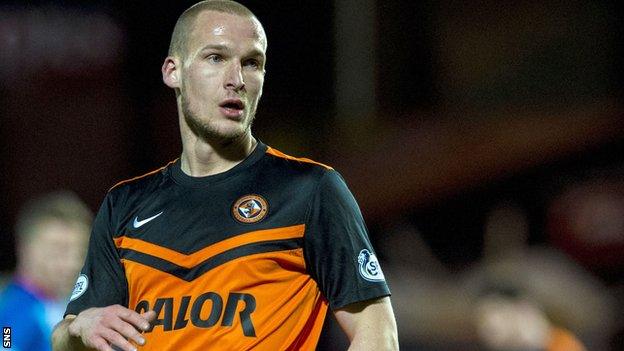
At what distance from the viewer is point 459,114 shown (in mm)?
8992

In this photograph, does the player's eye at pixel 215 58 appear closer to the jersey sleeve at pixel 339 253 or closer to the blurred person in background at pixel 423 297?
the jersey sleeve at pixel 339 253

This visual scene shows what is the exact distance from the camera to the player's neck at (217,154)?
122 inches

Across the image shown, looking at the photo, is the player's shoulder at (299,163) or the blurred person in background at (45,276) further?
the blurred person in background at (45,276)

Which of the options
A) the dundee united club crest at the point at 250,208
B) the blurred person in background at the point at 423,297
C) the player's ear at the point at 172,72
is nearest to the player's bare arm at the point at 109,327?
the dundee united club crest at the point at 250,208

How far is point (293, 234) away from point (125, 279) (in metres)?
0.58

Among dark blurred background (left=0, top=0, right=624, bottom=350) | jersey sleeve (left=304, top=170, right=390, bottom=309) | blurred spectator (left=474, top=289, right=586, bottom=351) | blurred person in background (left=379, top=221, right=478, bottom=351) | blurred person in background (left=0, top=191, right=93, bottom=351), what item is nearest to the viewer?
jersey sleeve (left=304, top=170, right=390, bottom=309)

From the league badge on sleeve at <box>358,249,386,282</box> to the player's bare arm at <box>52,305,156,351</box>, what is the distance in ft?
1.94

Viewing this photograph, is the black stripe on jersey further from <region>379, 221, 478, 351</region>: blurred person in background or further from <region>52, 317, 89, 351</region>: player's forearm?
<region>379, 221, 478, 351</region>: blurred person in background

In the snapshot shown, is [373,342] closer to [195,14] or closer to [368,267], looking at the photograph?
[368,267]

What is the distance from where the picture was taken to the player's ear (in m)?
3.19

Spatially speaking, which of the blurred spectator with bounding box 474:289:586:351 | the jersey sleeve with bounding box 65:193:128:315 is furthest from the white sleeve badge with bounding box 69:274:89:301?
the blurred spectator with bounding box 474:289:586:351

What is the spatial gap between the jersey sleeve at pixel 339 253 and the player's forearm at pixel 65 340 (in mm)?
730

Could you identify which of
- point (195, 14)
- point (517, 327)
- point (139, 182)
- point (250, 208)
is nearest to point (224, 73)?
point (195, 14)

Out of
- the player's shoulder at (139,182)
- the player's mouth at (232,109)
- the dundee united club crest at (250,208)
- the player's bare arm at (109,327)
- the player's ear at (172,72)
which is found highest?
the player's ear at (172,72)
